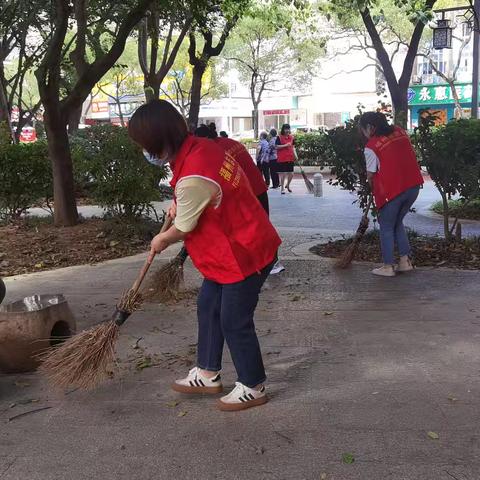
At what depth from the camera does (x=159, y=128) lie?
3.07 metres

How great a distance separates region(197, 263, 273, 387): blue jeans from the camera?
325 centimetres

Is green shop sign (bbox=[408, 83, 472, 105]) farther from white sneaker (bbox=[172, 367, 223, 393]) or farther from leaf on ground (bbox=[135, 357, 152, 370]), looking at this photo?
white sneaker (bbox=[172, 367, 223, 393])

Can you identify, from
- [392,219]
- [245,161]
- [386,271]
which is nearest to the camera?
[245,161]

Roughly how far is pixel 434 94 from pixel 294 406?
42288 mm

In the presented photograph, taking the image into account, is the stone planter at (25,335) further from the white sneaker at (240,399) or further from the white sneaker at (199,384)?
the white sneaker at (240,399)

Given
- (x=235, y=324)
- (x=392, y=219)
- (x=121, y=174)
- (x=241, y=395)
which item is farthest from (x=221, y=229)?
(x=121, y=174)

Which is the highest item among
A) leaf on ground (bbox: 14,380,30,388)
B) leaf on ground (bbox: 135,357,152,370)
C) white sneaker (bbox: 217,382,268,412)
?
white sneaker (bbox: 217,382,268,412)

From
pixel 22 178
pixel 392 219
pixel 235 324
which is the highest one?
pixel 22 178

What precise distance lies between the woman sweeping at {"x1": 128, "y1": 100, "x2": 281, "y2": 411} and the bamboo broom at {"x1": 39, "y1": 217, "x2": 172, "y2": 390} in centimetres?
39

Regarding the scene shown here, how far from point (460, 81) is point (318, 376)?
41.7m

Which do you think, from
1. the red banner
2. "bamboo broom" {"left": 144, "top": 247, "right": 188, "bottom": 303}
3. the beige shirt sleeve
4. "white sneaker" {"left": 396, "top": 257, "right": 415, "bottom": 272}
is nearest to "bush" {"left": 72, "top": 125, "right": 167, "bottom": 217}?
"white sneaker" {"left": 396, "top": 257, "right": 415, "bottom": 272}

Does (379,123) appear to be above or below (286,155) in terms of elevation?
above

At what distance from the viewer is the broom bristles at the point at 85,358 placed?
3.41 m

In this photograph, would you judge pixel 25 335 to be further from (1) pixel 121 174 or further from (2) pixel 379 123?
(1) pixel 121 174
